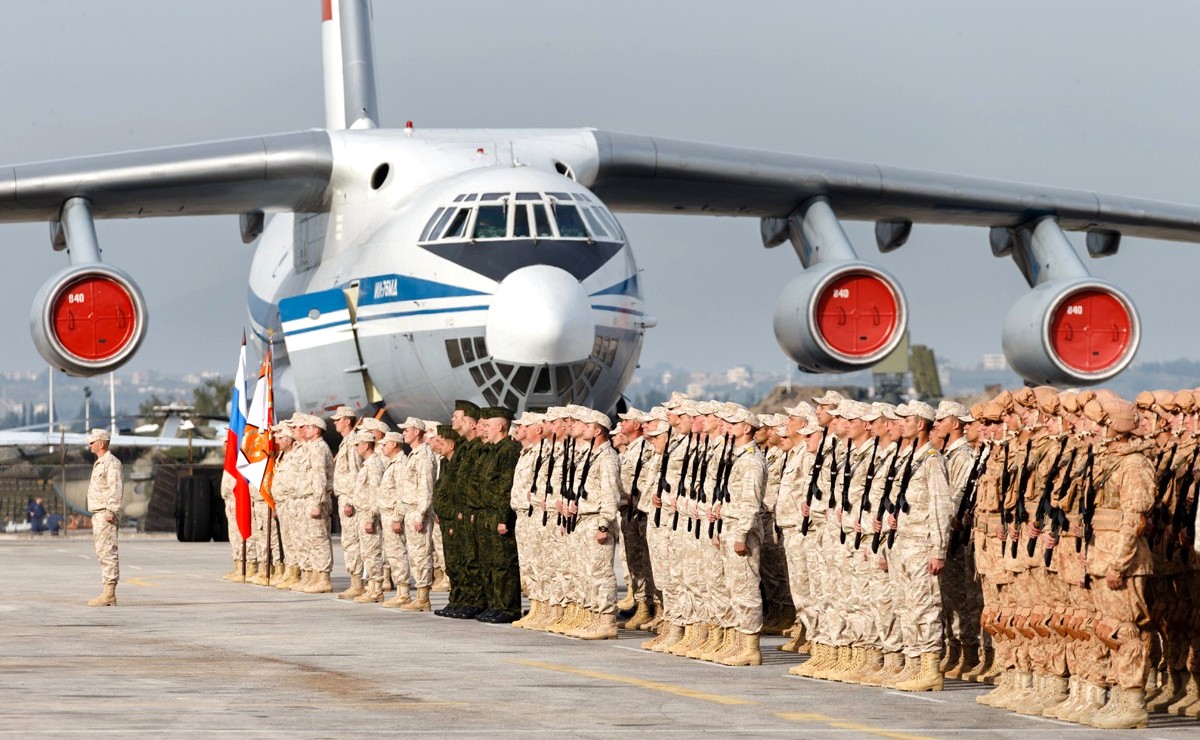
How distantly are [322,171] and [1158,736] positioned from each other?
1162cm

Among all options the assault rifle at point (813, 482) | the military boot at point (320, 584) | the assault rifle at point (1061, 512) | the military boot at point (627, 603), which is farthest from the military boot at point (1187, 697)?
the military boot at point (320, 584)

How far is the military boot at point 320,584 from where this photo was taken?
1791 centimetres

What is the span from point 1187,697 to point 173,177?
37.7 feet

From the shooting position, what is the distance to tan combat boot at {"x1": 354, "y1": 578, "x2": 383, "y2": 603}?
16.8 m

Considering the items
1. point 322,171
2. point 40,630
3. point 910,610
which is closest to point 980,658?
point 910,610

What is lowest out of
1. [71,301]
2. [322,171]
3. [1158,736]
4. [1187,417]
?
[1158,736]

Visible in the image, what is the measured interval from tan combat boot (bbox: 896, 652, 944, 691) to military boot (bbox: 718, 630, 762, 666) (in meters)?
1.34

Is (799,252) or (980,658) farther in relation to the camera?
(799,252)

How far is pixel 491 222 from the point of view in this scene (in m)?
17.0

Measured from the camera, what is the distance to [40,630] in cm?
1363

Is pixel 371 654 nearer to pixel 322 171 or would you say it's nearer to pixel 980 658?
pixel 980 658

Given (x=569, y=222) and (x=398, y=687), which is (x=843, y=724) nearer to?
(x=398, y=687)

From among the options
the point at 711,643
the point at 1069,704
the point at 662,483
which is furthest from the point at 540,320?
the point at 1069,704

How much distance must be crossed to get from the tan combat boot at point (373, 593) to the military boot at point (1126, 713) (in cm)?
863
